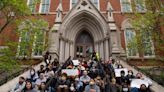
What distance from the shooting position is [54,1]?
2892 cm

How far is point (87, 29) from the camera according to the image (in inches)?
1041

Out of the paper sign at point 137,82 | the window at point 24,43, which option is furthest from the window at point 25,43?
the paper sign at point 137,82

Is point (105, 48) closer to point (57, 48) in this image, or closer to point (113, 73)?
point (57, 48)

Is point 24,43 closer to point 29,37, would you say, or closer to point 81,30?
point 29,37

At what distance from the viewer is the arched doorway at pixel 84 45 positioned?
1048 inches

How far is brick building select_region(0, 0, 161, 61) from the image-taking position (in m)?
23.8

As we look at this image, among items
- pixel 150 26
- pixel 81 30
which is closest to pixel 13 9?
pixel 150 26

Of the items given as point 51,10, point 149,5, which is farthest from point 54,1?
point 149,5

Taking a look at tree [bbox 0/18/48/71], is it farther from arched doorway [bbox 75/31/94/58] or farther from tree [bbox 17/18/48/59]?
arched doorway [bbox 75/31/94/58]

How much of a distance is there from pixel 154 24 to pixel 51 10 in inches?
588

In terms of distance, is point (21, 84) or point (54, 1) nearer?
point (21, 84)

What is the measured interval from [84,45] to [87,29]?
1.93 meters

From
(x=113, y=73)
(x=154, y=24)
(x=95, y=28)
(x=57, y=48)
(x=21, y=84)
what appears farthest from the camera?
(x=95, y=28)

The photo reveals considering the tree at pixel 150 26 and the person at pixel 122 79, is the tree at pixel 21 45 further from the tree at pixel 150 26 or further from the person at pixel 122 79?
the tree at pixel 150 26
